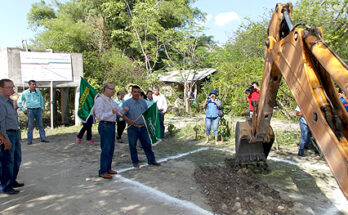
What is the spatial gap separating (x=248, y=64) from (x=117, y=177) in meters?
12.8

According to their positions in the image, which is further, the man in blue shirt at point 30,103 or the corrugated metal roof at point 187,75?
the corrugated metal roof at point 187,75

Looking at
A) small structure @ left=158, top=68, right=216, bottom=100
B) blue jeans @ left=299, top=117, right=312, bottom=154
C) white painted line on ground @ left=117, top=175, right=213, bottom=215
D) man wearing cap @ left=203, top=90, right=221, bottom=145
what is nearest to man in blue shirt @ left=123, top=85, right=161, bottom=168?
white painted line on ground @ left=117, top=175, right=213, bottom=215

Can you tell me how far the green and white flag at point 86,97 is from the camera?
6629 mm

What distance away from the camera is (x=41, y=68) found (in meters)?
10.5

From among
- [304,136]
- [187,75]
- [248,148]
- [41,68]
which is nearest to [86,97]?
[248,148]

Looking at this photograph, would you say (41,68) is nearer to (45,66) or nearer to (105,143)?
(45,66)

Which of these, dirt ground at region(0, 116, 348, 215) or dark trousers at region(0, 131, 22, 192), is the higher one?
dark trousers at region(0, 131, 22, 192)

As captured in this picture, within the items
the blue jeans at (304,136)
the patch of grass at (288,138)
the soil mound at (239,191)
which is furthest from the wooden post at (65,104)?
the blue jeans at (304,136)

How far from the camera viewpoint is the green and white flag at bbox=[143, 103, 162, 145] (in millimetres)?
5969

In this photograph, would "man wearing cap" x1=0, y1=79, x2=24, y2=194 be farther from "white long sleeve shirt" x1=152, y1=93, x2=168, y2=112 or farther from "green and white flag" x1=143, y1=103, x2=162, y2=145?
"white long sleeve shirt" x1=152, y1=93, x2=168, y2=112

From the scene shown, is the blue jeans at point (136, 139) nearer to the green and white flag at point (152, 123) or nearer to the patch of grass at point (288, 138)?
the green and white flag at point (152, 123)

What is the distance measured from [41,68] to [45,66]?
0.61 feet

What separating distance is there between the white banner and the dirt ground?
4602 millimetres

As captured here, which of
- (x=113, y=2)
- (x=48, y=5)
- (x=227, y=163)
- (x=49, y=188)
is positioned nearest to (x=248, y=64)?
(x=227, y=163)
